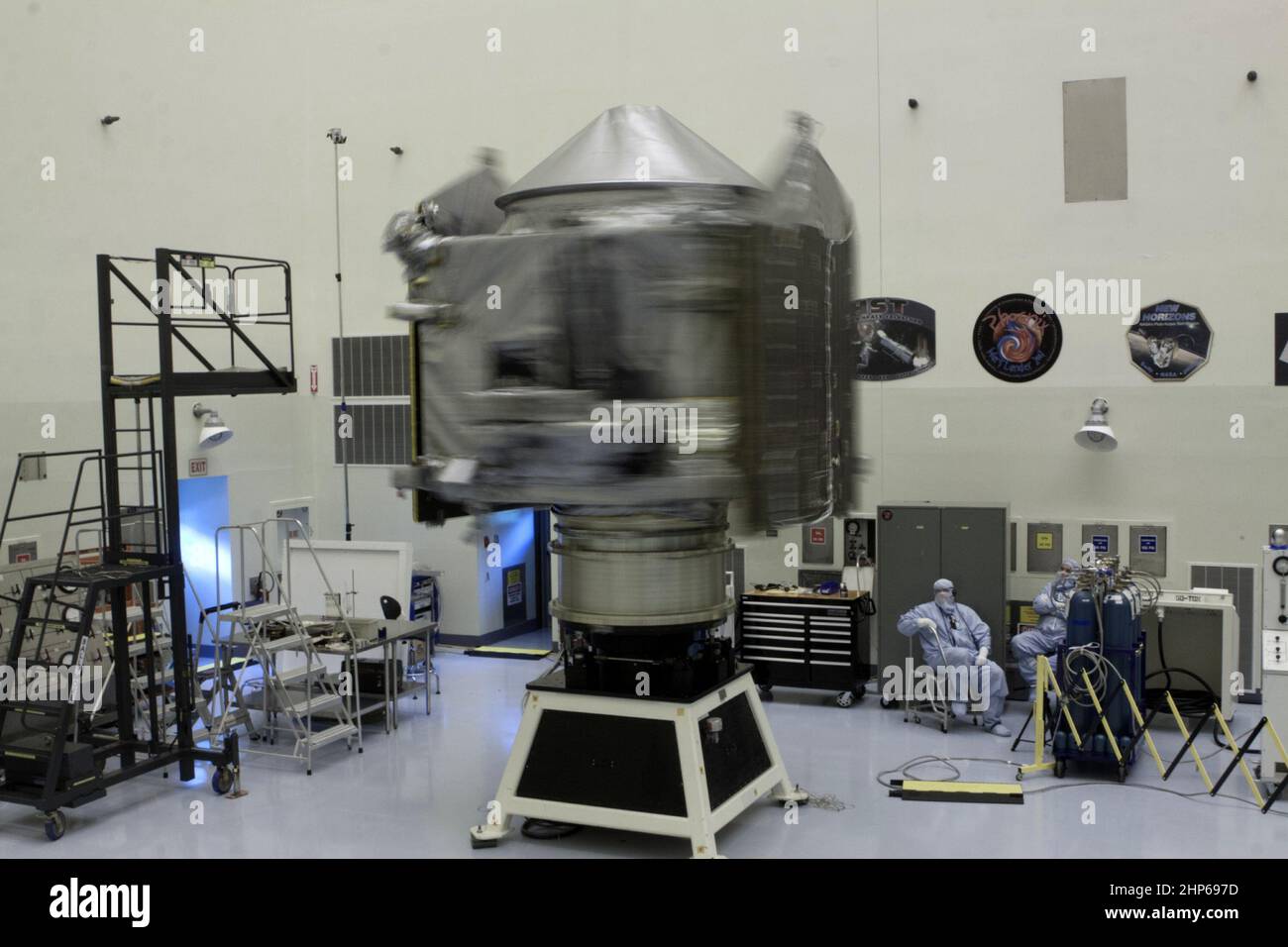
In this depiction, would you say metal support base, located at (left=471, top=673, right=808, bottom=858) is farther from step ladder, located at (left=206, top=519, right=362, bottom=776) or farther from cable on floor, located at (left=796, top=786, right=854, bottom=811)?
step ladder, located at (left=206, top=519, right=362, bottom=776)

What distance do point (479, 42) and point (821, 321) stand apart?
23.9ft

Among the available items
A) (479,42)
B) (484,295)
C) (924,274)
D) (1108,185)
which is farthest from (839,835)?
(479,42)

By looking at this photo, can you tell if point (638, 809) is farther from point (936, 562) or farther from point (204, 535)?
point (204, 535)

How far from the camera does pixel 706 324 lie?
6.18 m

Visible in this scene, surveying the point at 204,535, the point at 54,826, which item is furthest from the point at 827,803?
the point at 204,535

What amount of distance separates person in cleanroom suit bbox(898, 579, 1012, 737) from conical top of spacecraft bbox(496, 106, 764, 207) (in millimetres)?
4587

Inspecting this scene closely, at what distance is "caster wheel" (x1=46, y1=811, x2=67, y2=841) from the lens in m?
7.61

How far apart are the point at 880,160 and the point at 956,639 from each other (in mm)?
4515

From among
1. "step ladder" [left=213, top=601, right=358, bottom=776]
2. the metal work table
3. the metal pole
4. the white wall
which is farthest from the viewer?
the metal pole

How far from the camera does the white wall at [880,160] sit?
10.3 meters

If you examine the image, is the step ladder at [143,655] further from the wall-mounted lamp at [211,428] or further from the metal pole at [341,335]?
the metal pole at [341,335]

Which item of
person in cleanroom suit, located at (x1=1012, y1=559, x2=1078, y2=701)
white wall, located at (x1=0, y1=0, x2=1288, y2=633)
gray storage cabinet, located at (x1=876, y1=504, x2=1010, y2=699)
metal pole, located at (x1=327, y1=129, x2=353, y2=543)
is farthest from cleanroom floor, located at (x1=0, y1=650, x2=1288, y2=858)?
metal pole, located at (x1=327, y1=129, x2=353, y2=543)

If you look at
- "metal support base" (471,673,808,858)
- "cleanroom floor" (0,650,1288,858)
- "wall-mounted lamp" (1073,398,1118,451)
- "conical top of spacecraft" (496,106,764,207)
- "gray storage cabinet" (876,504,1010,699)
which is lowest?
"cleanroom floor" (0,650,1288,858)

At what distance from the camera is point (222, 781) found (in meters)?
8.47
